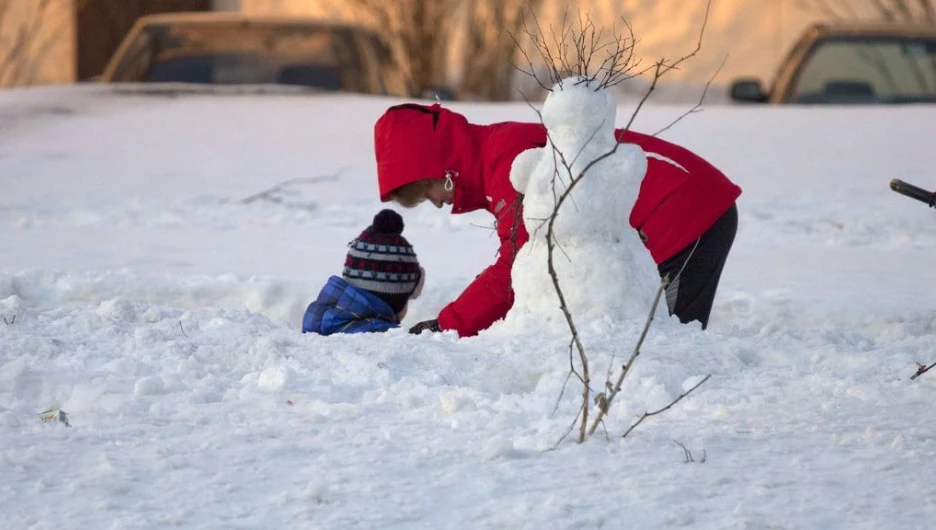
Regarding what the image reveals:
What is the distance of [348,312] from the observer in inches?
181

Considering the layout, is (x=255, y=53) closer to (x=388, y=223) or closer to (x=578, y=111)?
(x=388, y=223)

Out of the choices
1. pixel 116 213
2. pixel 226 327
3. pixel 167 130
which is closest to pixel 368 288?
pixel 226 327

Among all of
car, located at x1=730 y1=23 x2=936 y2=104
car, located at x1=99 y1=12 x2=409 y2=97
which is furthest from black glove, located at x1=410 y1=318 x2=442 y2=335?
car, located at x1=730 y1=23 x2=936 y2=104

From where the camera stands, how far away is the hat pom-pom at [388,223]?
4.60 m

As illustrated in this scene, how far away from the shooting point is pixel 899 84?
9.63 m

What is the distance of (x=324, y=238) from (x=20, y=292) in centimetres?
209

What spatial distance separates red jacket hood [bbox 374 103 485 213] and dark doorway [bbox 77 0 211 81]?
12.2 meters

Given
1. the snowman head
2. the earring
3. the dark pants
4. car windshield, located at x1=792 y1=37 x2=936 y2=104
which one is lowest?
car windshield, located at x1=792 y1=37 x2=936 y2=104

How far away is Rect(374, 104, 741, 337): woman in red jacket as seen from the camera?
4.18m

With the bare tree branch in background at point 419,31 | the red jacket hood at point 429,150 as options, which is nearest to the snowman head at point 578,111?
the red jacket hood at point 429,150

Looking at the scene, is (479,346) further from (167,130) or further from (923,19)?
(923,19)

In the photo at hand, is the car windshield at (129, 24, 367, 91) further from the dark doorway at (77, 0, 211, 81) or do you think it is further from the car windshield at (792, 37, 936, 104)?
the dark doorway at (77, 0, 211, 81)

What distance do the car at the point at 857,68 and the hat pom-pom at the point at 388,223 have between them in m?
5.39

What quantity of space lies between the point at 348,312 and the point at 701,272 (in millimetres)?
1114
